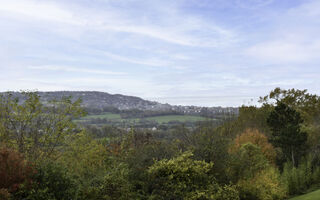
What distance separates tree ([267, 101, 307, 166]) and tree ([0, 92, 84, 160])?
22.8m

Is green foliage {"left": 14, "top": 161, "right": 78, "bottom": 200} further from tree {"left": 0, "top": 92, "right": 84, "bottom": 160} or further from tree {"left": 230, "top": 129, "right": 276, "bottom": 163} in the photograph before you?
tree {"left": 230, "top": 129, "right": 276, "bottom": 163}

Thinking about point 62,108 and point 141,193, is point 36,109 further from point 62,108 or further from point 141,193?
point 141,193

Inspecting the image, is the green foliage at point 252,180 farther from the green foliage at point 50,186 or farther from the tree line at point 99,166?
the green foliage at point 50,186

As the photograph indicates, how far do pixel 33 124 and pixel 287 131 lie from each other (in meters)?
24.7

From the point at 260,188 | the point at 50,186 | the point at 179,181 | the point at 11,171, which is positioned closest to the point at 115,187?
the point at 50,186

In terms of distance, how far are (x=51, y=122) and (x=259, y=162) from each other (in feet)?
50.5

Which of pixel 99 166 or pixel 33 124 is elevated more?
pixel 33 124

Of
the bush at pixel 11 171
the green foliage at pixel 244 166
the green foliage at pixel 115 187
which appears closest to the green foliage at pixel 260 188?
the green foliage at pixel 244 166

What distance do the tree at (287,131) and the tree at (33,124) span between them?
22.8m

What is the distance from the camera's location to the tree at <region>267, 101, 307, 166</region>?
2923 cm

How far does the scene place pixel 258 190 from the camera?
19172mm

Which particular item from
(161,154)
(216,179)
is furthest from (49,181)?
(216,179)

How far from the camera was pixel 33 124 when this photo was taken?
1523 centimetres

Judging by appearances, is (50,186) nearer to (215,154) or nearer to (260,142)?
(215,154)
